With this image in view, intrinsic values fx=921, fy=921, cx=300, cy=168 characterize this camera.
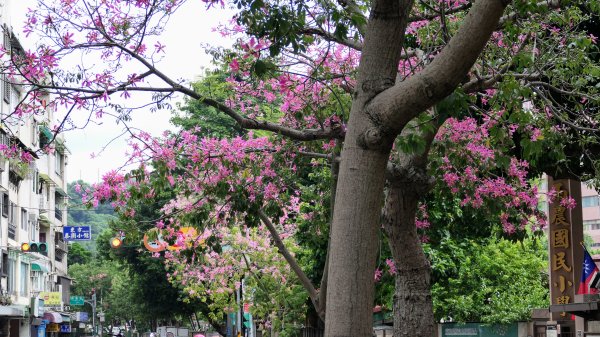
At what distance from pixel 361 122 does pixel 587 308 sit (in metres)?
10.3

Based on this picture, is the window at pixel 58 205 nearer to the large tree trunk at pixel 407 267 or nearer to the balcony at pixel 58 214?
the balcony at pixel 58 214

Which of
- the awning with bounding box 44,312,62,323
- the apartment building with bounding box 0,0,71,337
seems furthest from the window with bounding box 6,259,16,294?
the awning with bounding box 44,312,62,323

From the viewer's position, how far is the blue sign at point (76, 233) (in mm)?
41844

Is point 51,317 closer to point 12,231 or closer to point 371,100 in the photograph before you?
point 12,231

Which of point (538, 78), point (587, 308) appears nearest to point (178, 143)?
point (538, 78)

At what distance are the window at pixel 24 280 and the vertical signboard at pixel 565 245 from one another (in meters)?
29.6

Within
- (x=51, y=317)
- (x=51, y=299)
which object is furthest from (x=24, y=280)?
(x=51, y=317)

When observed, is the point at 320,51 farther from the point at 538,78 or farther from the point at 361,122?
the point at 361,122

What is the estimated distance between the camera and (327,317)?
628 cm

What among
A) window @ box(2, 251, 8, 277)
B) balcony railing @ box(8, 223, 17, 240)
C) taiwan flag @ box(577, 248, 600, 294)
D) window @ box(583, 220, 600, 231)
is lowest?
taiwan flag @ box(577, 248, 600, 294)

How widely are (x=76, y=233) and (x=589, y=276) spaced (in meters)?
29.7

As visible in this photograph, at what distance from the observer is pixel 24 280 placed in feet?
140

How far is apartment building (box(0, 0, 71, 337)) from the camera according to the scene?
122ft

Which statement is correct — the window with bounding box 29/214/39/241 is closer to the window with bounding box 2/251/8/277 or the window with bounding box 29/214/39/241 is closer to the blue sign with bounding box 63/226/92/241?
the blue sign with bounding box 63/226/92/241
